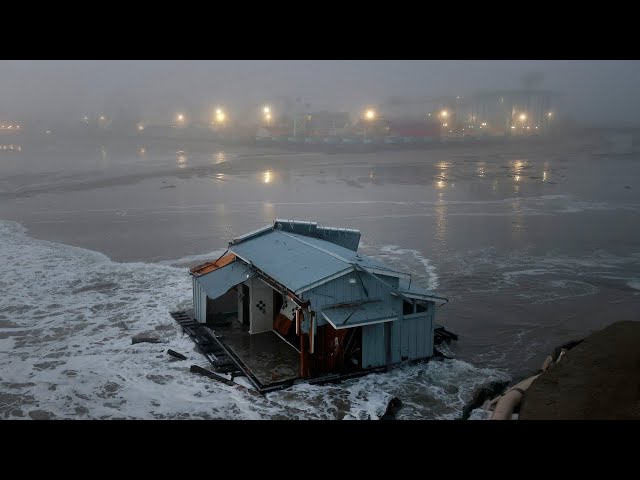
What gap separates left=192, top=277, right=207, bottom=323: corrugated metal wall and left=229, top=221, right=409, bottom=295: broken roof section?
1601mm

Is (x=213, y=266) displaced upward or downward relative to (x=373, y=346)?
upward

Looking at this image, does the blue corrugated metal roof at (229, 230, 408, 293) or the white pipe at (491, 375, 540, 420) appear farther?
the blue corrugated metal roof at (229, 230, 408, 293)

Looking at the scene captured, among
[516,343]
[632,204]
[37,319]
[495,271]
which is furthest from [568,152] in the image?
[37,319]

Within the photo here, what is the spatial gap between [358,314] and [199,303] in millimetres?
6264

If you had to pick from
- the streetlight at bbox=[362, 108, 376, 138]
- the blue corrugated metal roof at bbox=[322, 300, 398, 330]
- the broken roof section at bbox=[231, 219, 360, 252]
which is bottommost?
the blue corrugated metal roof at bbox=[322, 300, 398, 330]

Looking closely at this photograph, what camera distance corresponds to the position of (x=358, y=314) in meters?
13.3

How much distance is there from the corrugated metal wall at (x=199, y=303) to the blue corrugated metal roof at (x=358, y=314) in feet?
17.1

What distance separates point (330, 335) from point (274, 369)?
1.76m

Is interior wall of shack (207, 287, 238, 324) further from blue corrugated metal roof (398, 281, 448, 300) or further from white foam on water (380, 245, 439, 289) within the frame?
white foam on water (380, 245, 439, 289)

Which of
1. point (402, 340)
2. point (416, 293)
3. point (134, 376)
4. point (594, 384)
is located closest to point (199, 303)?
point (134, 376)

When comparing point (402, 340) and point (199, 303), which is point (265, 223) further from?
point (402, 340)

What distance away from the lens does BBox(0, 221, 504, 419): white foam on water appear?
12352 mm

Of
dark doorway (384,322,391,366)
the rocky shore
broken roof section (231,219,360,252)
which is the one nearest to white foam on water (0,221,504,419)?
dark doorway (384,322,391,366)

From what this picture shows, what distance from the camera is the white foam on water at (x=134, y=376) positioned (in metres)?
12.4
